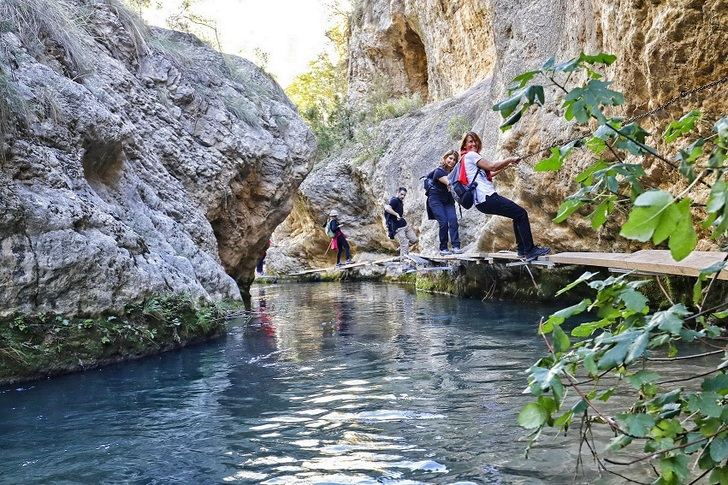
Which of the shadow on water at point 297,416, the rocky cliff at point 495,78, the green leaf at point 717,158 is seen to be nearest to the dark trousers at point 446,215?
the rocky cliff at point 495,78

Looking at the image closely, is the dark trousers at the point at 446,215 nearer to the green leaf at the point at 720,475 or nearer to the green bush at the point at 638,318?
the green bush at the point at 638,318

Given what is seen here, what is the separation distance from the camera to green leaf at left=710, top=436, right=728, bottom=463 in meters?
1.80

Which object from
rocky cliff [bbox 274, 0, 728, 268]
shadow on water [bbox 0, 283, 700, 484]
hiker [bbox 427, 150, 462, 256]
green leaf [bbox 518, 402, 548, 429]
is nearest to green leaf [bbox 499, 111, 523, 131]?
green leaf [bbox 518, 402, 548, 429]

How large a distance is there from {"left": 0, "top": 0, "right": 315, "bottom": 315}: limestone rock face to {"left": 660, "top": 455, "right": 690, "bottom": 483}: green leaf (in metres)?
6.61

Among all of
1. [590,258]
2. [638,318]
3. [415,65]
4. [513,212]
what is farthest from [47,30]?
[415,65]

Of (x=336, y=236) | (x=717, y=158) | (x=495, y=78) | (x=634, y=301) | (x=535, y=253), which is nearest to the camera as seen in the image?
(x=717, y=158)

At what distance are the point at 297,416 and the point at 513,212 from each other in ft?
15.8

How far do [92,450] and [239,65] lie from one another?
1552 cm

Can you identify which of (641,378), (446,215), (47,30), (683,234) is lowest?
(641,378)

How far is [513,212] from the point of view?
8.59 meters

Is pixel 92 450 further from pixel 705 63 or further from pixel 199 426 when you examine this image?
pixel 705 63

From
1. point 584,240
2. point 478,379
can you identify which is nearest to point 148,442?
point 478,379

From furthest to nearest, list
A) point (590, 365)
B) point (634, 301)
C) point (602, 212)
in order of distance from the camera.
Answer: point (602, 212), point (634, 301), point (590, 365)

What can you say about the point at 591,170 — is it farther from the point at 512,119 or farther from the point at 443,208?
the point at 443,208
